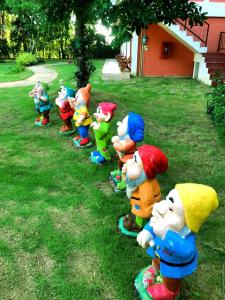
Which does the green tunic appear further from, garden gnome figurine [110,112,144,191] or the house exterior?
the house exterior

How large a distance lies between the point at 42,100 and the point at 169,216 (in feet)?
16.0

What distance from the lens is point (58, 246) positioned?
336 centimetres

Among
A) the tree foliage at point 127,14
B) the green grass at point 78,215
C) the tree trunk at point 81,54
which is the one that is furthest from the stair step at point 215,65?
the tree foliage at point 127,14

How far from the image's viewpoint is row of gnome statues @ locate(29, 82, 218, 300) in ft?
7.40

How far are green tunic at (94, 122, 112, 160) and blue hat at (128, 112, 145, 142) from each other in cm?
97

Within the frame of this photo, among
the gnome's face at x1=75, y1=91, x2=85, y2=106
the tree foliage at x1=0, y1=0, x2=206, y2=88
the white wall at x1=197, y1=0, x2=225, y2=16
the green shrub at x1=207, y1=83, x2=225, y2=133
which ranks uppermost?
the white wall at x1=197, y1=0, x2=225, y2=16

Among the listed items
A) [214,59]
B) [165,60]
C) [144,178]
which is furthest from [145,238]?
[165,60]

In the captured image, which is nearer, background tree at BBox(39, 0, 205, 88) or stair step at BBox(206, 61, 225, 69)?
background tree at BBox(39, 0, 205, 88)

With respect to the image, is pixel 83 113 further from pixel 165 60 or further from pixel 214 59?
pixel 165 60

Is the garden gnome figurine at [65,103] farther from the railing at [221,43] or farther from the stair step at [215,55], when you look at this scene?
the railing at [221,43]

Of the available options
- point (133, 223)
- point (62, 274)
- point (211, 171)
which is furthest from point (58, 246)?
point (211, 171)

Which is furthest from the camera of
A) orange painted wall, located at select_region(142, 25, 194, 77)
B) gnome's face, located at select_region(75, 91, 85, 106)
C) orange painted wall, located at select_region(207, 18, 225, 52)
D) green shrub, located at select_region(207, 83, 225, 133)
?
orange painted wall, located at select_region(142, 25, 194, 77)

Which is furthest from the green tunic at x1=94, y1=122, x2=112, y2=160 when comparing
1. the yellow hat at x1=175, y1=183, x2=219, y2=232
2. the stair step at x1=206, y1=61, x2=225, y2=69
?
the stair step at x1=206, y1=61, x2=225, y2=69

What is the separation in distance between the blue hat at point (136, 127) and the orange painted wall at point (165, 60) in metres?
10.5
